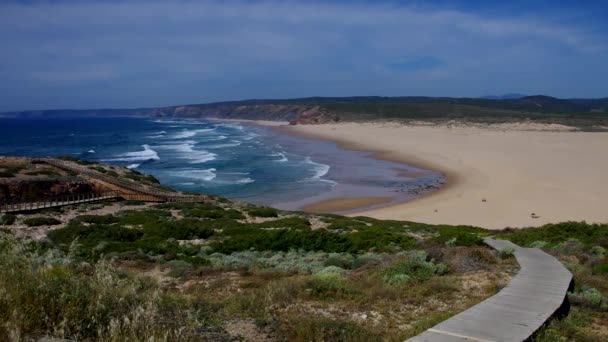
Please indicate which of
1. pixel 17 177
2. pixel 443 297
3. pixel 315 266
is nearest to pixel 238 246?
pixel 315 266

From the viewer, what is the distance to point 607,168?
144ft

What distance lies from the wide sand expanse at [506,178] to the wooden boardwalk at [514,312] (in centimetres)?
1938

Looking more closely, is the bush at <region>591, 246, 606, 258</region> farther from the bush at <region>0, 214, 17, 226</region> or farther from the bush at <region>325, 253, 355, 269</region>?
the bush at <region>0, 214, 17, 226</region>

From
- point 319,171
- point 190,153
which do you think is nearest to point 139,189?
point 319,171

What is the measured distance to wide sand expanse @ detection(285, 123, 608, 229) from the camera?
2897 centimetres

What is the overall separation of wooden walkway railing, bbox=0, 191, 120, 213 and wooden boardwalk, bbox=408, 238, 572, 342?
20.4 metres

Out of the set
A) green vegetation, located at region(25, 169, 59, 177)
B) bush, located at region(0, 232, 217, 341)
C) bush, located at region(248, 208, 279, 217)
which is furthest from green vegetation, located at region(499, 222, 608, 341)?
green vegetation, located at region(25, 169, 59, 177)

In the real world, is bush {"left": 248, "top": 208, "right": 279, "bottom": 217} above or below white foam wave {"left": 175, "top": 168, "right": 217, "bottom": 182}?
above

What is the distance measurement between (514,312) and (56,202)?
73.7 ft

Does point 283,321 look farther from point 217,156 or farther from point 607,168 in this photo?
point 217,156

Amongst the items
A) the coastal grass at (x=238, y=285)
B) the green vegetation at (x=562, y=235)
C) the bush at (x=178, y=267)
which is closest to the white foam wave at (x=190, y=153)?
the coastal grass at (x=238, y=285)

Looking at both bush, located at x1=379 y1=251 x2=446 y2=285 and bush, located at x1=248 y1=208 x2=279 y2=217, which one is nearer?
bush, located at x1=379 y1=251 x2=446 y2=285

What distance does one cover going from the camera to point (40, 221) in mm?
18875

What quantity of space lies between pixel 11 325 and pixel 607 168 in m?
49.1
